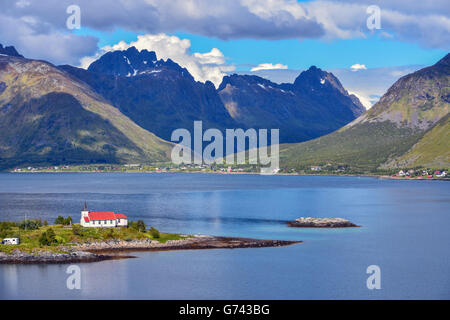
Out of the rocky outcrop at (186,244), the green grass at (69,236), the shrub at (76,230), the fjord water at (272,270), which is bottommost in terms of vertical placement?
the fjord water at (272,270)

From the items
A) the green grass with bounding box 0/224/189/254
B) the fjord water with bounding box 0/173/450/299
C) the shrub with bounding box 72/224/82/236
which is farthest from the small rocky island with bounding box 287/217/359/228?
the shrub with bounding box 72/224/82/236

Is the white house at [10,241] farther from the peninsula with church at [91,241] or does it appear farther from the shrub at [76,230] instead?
the shrub at [76,230]

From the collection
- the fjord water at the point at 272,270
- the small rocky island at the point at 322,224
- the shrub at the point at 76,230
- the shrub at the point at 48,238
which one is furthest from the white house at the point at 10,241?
the small rocky island at the point at 322,224

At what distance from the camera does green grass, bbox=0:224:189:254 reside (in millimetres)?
106625

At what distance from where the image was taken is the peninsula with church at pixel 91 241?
10436cm

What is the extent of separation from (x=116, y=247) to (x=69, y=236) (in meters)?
8.24

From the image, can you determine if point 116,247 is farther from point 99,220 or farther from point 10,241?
point 10,241

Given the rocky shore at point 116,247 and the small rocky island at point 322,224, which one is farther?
the small rocky island at point 322,224

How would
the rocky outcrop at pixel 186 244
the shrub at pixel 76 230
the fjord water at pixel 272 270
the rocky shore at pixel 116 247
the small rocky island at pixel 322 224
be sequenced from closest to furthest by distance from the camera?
the fjord water at pixel 272 270
the rocky shore at pixel 116 247
the rocky outcrop at pixel 186 244
the shrub at pixel 76 230
the small rocky island at pixel 322 224

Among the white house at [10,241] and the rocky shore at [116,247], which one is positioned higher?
the white house at [10,241]

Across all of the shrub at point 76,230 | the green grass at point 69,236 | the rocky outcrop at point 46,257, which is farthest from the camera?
the shrub at point 76,230
